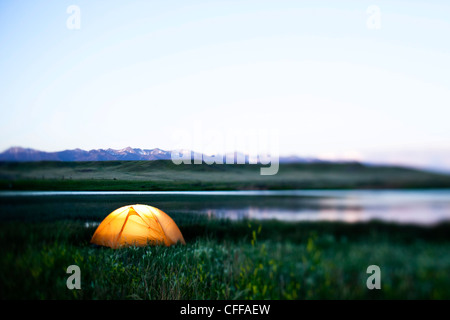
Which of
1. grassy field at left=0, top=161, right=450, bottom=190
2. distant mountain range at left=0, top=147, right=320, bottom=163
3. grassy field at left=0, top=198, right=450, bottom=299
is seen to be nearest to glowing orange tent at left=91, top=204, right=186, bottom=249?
grassy field at left=0, top=198, right=450, bottom=299

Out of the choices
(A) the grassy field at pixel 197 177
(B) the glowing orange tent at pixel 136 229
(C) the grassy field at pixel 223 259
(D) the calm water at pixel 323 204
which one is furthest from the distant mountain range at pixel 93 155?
(B) the glowing orange tent at pixel 136 229

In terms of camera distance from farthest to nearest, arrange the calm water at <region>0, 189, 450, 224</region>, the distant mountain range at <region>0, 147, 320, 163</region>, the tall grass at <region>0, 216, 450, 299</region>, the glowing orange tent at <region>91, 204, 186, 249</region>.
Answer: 1. the glowing orange tent at <region>91, 204, 186, 249</region>
2. the distant mountain range at <region>0, 147, 320, 163</region>
3. the calm water at <region>0, 189, 450, 224</region>
4. the tall grass at <region>0, 216, 450, 299</region>

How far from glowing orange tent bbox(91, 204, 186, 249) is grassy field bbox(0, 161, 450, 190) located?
56 centimetres

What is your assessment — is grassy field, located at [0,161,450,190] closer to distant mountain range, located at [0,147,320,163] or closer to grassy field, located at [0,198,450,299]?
distant mountain range, located at [0,147,320,163]

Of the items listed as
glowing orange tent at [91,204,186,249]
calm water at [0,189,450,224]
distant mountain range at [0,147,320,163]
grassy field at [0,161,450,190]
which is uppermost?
distant mountain range at [0,147,320,163]

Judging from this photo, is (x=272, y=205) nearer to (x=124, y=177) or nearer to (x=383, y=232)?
(x=383, y=232)

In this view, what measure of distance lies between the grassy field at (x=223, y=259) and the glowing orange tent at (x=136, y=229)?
188mm

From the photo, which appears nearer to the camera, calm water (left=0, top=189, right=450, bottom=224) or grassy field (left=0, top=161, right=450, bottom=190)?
calm water (left=0, top=189, right=450, bottom=224)

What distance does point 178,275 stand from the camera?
418 cm

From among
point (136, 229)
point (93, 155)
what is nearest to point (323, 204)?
point (136, 229)

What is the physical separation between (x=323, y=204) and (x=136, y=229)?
132 inches

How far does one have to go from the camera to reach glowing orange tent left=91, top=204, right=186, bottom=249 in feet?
16.3
